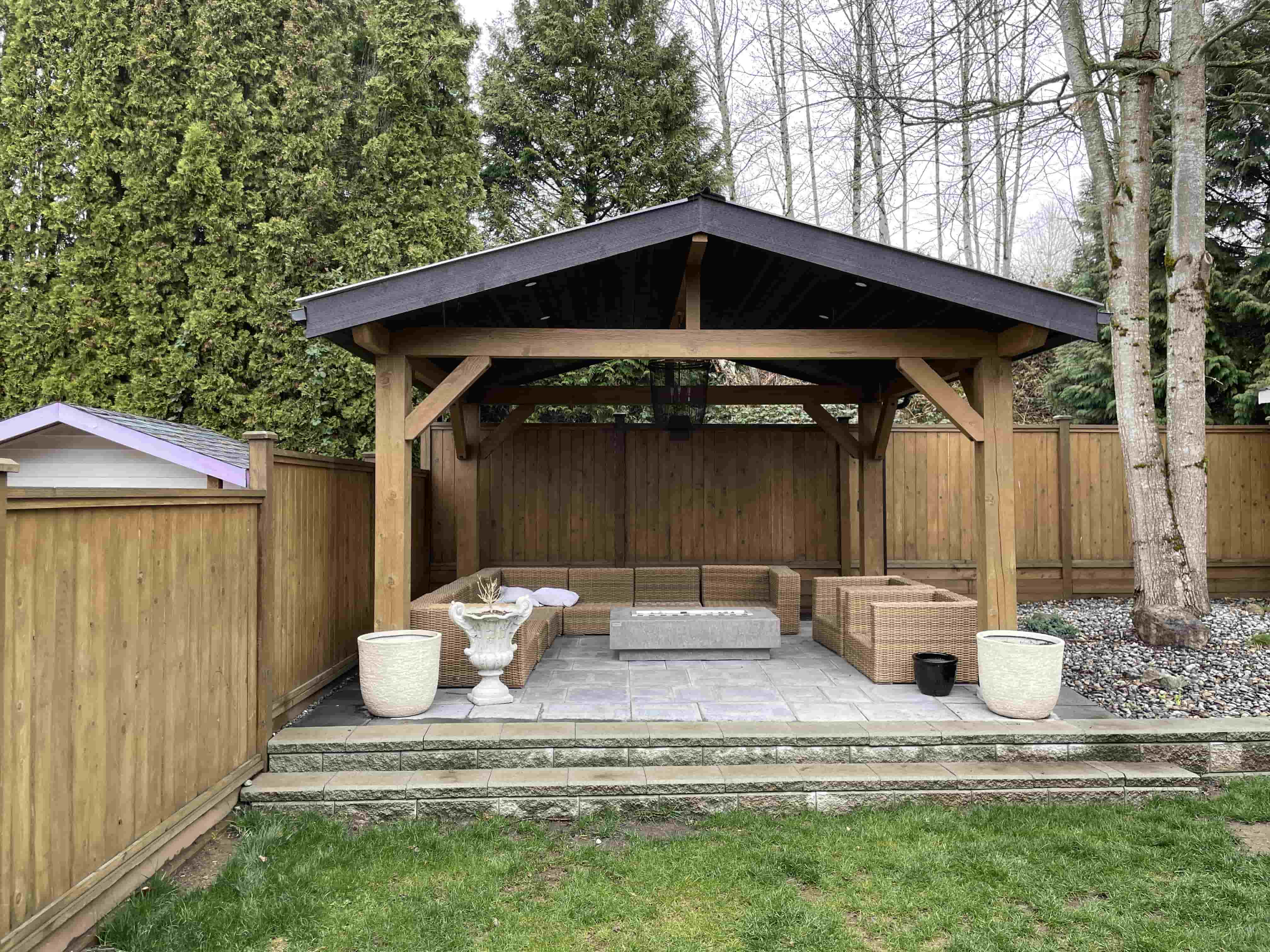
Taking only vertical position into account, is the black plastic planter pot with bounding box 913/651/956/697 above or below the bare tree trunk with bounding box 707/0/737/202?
below

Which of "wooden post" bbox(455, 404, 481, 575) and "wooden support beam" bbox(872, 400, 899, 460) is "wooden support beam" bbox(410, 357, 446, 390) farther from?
"wooden support beam" bbox(872, 400, 899, 460)

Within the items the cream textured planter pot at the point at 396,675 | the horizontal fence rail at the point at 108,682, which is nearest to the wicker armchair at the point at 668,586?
the cream textured planter pot at the point at 396,675

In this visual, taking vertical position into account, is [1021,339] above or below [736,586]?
above

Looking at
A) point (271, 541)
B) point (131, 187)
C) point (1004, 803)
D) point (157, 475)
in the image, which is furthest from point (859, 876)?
point (131, 187)

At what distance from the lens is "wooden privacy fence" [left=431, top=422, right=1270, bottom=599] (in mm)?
8320

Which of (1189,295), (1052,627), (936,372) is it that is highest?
(1189,295)

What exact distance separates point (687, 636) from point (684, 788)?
2092 millimetres

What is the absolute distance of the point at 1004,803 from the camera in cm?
389

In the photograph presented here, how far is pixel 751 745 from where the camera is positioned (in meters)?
4.12

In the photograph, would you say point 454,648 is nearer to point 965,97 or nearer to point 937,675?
point 937,675

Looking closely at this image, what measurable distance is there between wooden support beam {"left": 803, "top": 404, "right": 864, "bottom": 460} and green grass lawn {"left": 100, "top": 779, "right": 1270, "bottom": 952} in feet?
14.4

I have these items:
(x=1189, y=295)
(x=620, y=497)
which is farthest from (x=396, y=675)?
(x=1189, y=295)

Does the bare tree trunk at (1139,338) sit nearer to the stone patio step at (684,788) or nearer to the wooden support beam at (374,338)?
the stone patio step at (684,788)

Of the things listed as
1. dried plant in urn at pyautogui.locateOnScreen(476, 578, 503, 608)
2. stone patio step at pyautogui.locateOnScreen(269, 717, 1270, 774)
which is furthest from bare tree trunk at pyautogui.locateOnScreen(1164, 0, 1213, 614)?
dried plant in urn at pyautogui.locateOnScreen(476, 578, 503, 608)
